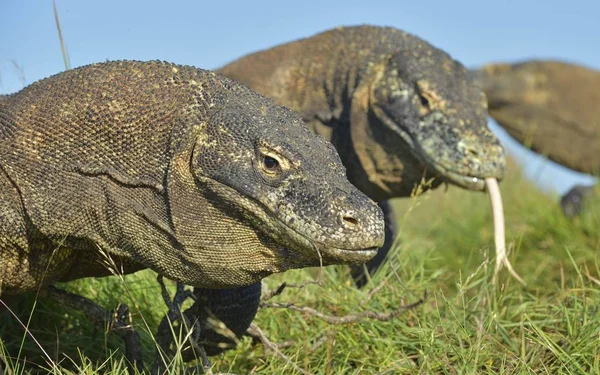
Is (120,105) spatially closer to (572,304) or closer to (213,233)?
(213,233)

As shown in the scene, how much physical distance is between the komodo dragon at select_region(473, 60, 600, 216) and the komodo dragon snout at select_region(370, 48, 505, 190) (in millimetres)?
7957

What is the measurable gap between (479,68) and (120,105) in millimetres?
11883

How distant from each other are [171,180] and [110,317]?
934 millimetres

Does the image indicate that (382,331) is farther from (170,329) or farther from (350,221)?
(350,221)

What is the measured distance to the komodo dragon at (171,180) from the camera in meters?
3.05

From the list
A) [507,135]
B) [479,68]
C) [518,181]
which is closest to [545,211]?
[518,181]

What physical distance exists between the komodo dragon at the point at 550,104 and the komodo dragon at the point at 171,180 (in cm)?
1057

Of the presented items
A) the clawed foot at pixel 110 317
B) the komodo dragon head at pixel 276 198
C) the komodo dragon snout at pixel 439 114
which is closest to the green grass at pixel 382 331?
the clawed foot at pixel 110 317

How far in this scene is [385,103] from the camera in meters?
5.57

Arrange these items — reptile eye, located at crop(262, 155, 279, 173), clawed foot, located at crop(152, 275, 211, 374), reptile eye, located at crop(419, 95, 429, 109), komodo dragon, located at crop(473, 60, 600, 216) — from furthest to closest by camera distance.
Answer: komodo dragon, located at crop(473, 60, 600, 216)
reptile eye, located at crop(419, 95, 429, 109)
clawed foot, located at crop(152, 275, 211, 374)
reptile eye, located at crop(262, 155, 279, 173)

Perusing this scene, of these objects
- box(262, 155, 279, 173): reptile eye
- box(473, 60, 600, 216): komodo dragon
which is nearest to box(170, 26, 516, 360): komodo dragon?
box(262, 155, 279, 173): reptile eye

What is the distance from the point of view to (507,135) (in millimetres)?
13734

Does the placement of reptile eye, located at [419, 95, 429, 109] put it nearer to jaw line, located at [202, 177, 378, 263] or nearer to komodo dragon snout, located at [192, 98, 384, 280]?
komodo dragon snout, located at [192, 98, 384, 280]

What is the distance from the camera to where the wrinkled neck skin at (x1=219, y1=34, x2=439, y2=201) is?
5.62 metres
